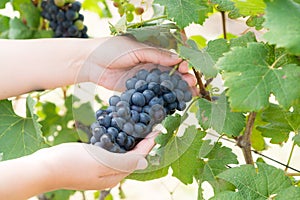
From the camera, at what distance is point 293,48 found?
80 centimetres

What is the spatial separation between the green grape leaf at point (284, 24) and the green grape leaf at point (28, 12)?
1.05 m

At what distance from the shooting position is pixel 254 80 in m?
0.84

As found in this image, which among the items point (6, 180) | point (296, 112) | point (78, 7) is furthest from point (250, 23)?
point (78, 7)

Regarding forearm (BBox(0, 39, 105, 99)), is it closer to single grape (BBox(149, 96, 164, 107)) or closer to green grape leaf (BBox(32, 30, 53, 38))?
single grape (BBox(149, 96, 164, 107))

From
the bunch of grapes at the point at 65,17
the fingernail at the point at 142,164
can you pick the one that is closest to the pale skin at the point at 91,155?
the fingernail at the point at 142,164

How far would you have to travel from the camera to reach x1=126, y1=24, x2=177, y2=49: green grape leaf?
97cm

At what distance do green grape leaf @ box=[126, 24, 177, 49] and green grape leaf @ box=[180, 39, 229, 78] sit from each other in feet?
0.09

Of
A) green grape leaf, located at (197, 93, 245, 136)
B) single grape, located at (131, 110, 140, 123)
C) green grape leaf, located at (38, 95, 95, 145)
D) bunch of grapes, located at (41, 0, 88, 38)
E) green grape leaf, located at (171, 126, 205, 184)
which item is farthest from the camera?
green grape leaf, located at (38, 95, 95, 145)

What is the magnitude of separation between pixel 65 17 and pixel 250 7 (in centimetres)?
82

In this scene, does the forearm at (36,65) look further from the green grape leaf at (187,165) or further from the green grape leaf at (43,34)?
the green grape leaf at (43,34)

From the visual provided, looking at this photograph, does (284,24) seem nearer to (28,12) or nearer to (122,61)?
(122,61)

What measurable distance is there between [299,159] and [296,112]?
2.17 ft

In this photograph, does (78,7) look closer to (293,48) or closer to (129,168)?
(129,168)

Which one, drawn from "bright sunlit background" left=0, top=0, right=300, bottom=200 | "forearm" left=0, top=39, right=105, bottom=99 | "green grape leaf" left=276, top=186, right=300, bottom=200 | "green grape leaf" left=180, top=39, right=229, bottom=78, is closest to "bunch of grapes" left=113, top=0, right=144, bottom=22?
"bright sunlit background" left=0, top=0, right=300, bottom=200
